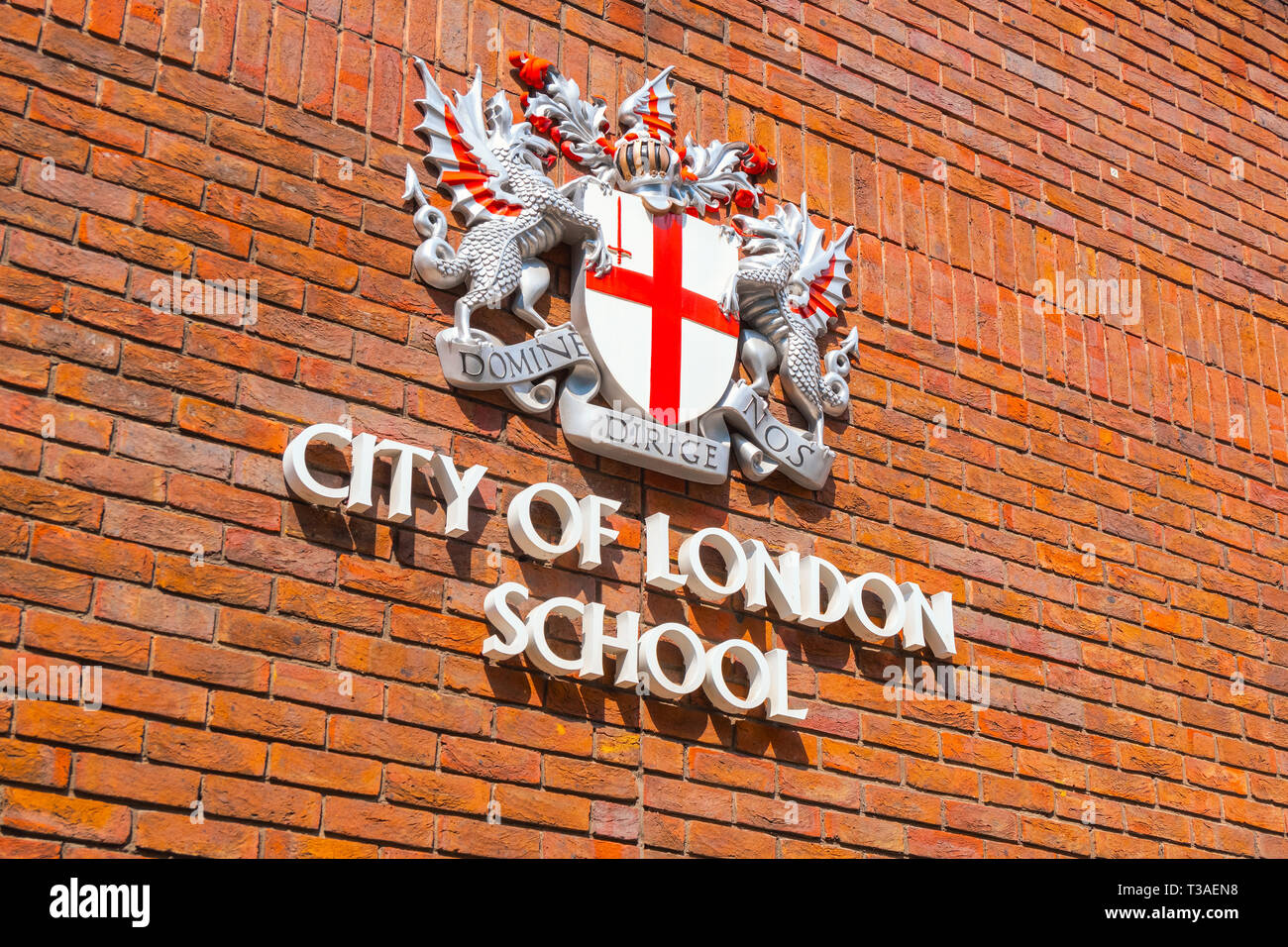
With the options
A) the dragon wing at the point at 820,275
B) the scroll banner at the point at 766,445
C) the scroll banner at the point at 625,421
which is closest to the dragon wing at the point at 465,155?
the scroll banner at the point at 625,421

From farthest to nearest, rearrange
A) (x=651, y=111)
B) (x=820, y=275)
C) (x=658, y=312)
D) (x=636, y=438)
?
(x=820, y=275), (x=651, y=111), (x=658, y=312), (x=636, y=438)

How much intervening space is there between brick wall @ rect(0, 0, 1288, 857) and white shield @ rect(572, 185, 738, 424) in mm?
290

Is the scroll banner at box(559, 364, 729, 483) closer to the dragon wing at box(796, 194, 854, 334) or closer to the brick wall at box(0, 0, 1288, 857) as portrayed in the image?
the brick wall at box(0, 0, 1288, 857)

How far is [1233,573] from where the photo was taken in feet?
19.7

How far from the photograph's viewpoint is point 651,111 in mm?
5133

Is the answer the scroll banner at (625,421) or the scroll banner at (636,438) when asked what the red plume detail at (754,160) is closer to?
the scroll banner at (625,421)

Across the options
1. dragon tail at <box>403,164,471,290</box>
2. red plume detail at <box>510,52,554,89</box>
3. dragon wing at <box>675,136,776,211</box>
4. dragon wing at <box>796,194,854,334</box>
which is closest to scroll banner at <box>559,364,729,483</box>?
dragon tail at <box>403,164,471,290</box>

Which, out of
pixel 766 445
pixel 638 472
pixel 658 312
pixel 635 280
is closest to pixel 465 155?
pixel 635 280

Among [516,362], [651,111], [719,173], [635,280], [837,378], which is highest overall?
[651,111]

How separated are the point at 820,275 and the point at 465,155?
3.97ft

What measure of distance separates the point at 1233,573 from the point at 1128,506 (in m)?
0.51

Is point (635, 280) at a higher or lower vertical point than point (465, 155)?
lower

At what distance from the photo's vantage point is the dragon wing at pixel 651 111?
510 centimetres

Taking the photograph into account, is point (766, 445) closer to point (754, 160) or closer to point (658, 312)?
point (658, 312)
